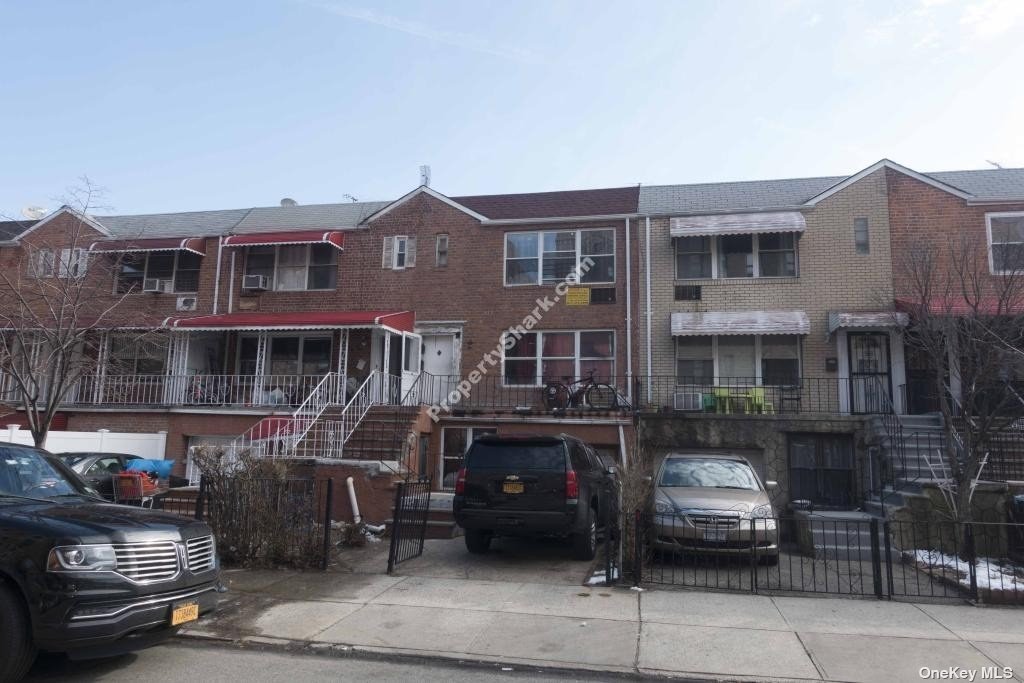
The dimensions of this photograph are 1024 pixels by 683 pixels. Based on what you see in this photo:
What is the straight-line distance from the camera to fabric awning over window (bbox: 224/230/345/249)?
1945 cm

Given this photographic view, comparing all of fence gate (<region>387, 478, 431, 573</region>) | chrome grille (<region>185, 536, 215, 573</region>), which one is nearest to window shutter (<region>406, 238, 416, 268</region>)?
fence gate (<region>387, 478, 431, 573</region>)

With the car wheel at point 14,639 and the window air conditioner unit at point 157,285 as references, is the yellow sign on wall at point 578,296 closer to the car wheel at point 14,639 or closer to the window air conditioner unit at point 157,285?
the window air conditioner unit at point 157,285

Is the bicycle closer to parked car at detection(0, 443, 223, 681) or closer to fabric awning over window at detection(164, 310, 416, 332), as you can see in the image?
fabric awning over window at detection(164, 310, 416, 332)

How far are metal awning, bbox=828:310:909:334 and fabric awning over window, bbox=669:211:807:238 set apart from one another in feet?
7.57

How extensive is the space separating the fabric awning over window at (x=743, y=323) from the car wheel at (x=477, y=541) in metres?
8.72

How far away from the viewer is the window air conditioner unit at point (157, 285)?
2078 centimetres

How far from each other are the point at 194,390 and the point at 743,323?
13.8 m

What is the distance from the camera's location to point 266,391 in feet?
61.9

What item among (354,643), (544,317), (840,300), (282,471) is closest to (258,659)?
(354,643)

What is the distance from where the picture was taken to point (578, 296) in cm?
1867

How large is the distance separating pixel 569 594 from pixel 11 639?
5.44 meters

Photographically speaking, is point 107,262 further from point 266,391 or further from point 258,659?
point 258,659

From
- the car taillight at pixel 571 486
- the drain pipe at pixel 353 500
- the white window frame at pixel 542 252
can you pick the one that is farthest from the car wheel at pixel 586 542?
the white window frame at pixel 542 252

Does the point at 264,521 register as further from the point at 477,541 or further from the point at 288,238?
the point at 288,238
